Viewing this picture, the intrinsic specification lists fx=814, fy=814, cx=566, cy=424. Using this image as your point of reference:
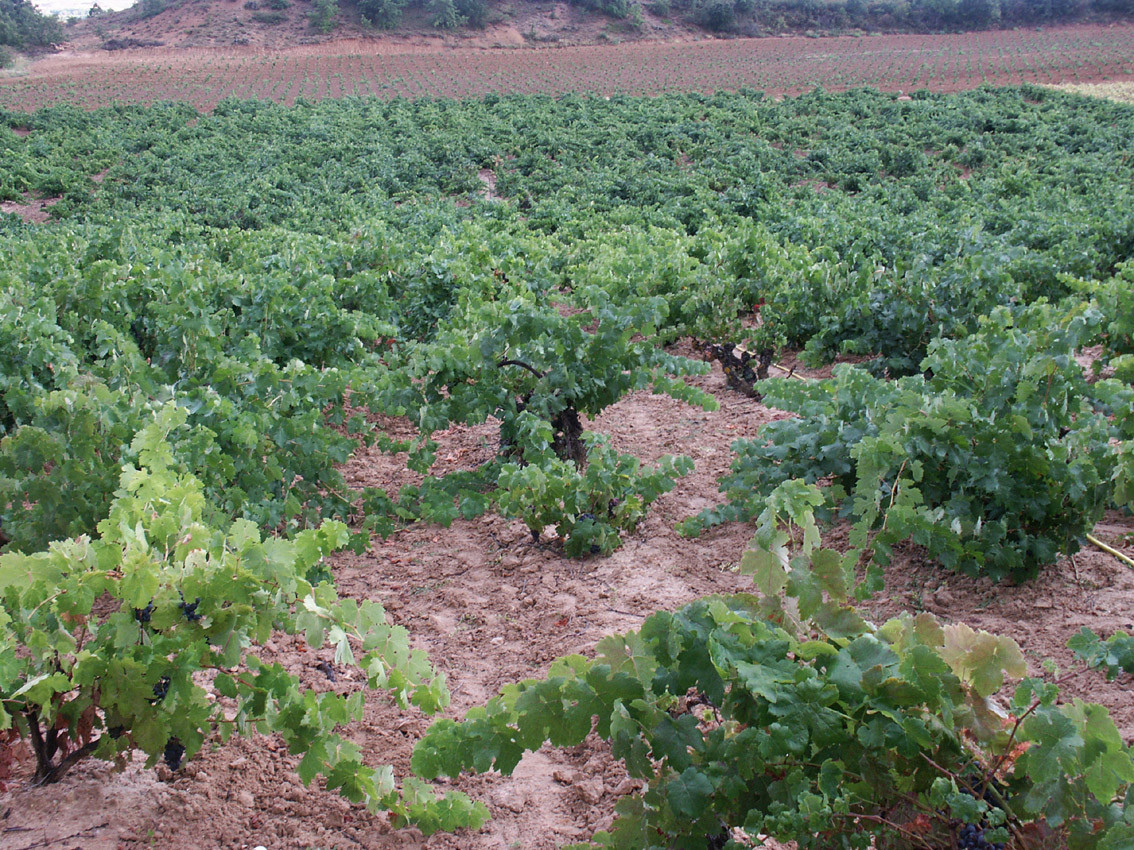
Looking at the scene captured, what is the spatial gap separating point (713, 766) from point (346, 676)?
228 cm

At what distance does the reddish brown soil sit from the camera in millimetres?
A: 39062

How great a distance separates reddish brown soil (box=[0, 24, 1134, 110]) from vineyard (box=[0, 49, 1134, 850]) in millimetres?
32368

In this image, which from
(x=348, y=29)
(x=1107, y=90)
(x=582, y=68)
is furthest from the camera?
(x=348, y=29)

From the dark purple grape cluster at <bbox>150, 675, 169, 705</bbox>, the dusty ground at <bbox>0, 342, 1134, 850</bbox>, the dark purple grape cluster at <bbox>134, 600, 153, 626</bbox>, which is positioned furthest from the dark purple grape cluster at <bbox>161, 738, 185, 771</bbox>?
the dark purple grape cluster at <bbox>134, 600, 153, 626</bbox>

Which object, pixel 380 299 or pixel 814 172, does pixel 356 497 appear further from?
pixel 814 172

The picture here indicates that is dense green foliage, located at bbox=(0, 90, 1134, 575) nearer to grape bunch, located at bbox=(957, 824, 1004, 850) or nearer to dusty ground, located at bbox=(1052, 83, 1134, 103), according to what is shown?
grape bunch, located at bbox=(957, 824, 1004, 850)

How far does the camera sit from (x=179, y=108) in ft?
111

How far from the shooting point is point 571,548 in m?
4.66

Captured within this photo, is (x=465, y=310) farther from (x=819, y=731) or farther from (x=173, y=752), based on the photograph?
(x=819, y=731)

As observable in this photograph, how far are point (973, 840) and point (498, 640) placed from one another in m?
2.57

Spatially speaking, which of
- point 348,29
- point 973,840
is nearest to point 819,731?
point 973,840

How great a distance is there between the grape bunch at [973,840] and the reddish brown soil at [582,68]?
129 feet

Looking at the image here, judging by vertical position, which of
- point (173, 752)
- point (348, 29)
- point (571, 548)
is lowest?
point (571, 548)

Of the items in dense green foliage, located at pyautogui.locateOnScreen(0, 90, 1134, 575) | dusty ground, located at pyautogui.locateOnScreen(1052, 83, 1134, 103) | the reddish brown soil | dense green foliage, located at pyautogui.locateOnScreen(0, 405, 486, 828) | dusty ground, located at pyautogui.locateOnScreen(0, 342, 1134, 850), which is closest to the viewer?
dense green foliage, located at pyautogui.locateOnScreen(0, 405, 486, 828)
